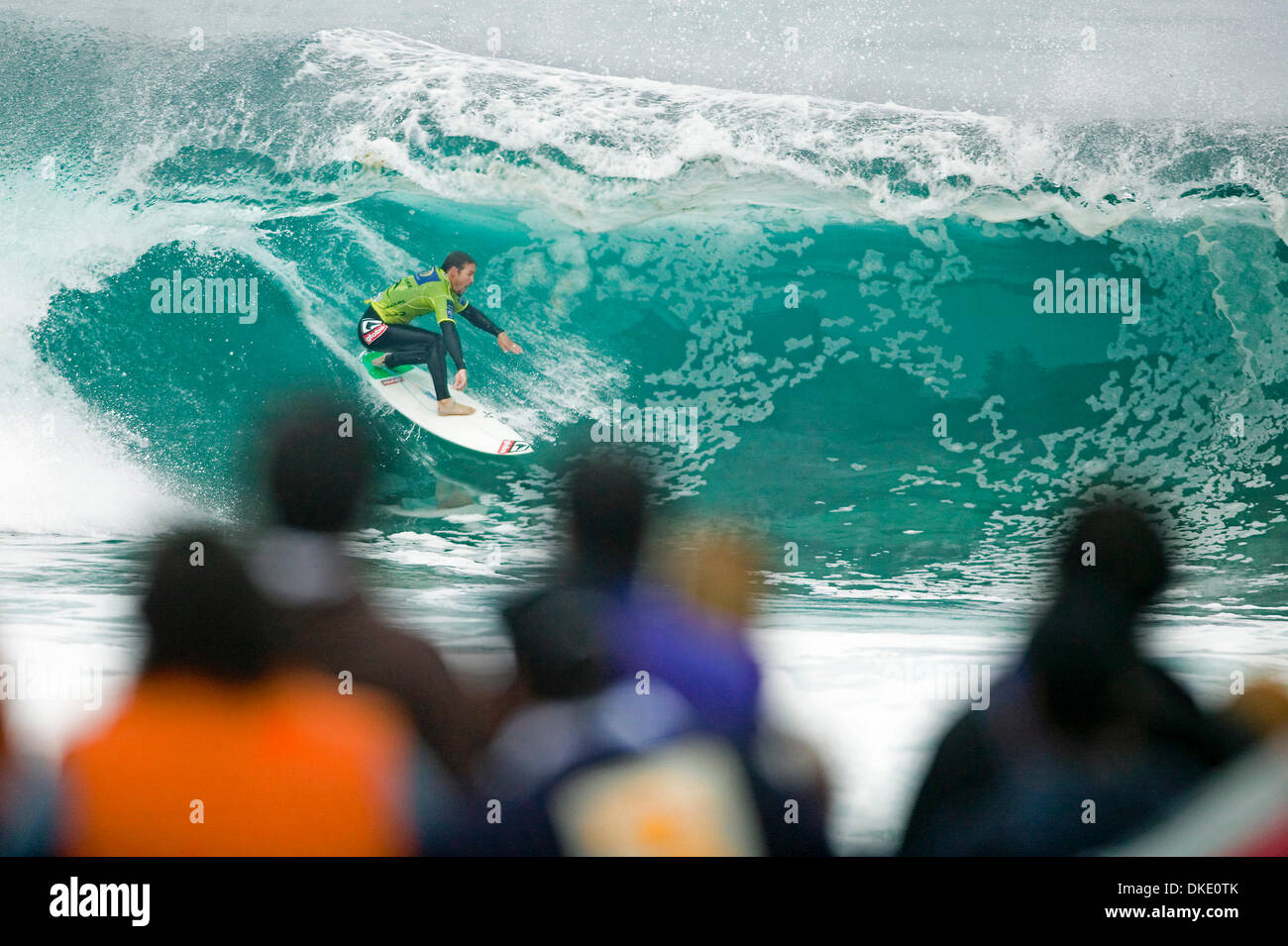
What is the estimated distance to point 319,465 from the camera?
2.70m

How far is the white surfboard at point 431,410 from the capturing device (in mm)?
2693

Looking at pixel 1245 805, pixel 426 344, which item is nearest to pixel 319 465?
pixel 426 344

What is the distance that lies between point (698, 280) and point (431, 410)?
2.58ft

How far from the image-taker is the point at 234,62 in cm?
274

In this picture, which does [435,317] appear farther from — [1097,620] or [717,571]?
[1097,620]

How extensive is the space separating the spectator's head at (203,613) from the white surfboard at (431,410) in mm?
570

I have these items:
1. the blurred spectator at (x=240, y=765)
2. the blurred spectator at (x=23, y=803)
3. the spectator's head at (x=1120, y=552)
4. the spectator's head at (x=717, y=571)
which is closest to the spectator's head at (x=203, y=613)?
the blurred spectator at (x=240, y=765)

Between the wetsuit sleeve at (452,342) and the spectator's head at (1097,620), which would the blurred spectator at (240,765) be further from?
the spectator's head at (1097,620)

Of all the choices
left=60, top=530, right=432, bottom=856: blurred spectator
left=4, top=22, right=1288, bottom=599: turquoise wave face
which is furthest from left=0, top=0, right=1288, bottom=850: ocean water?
left=60, top=530, right=432, bottom=856: blurred spectator

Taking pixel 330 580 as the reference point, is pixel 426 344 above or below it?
above

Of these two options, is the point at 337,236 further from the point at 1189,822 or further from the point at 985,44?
the point at 1189,822
